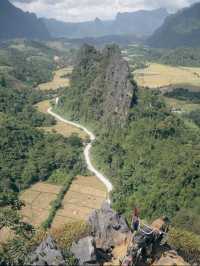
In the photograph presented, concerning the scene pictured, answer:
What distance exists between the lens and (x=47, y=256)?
4250 centimetres

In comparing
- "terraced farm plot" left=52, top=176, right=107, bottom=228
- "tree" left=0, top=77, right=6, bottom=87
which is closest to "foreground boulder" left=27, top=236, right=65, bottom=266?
"terraced farm plot" left=52, top=176, right=107, bottom=228

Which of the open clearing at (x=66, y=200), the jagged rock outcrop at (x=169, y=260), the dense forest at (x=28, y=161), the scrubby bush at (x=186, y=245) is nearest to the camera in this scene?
the jagged rock outcrop at (x=169, y=260)

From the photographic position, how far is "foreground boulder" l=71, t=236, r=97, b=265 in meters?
42.7

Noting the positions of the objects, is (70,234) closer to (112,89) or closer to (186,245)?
(186,245)

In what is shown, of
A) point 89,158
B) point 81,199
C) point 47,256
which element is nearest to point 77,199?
point 81,199

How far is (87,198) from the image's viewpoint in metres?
84.1

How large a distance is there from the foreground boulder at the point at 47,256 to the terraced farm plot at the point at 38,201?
29.1 meters

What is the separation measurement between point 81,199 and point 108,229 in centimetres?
3628

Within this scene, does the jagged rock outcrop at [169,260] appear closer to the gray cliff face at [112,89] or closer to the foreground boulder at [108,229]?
the foreground boulder at [108,229]

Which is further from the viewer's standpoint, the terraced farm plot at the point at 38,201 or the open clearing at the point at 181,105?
the open clearing at the point at 181,105

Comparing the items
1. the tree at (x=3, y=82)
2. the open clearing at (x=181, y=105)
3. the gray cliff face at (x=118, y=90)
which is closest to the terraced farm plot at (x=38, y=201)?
the gray cliff face at (x=118, y=90)

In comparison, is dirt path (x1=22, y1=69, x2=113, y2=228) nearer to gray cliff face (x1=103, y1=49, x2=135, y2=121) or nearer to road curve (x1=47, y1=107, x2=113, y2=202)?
road curve (x1=47, y1=107, x2=113, y2=202)

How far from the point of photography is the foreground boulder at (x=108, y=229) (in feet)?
154

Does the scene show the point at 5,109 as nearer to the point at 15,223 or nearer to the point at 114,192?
the point at 114,192
